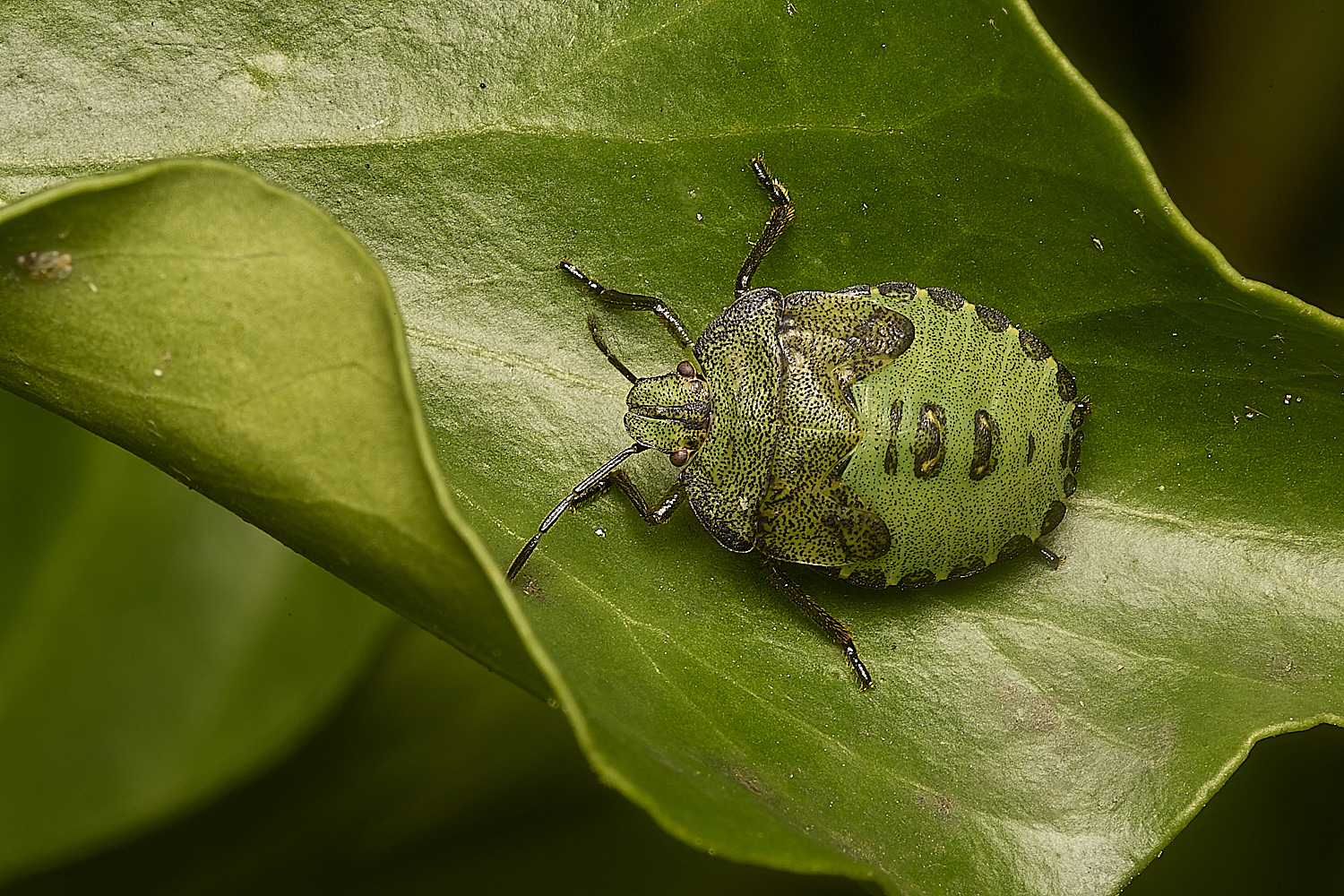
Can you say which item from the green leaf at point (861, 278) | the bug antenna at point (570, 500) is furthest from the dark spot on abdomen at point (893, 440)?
the bug antenna at point (570, 500)

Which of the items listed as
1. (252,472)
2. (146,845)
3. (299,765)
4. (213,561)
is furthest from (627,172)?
(146,845)

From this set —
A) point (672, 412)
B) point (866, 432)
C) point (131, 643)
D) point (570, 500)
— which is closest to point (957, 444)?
point (866, 432)

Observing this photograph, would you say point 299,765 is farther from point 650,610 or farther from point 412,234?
point 412,234

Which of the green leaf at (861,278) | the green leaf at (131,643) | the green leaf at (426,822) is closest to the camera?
the green leaf at (861,278)

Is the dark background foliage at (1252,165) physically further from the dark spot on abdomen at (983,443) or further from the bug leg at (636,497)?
the bug leg at (636,497)

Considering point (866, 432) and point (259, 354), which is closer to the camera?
point (259, 354)

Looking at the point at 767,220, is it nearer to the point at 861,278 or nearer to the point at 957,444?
the point at 861,278
